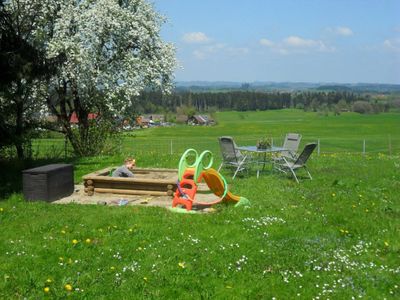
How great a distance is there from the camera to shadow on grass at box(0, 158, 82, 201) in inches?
398

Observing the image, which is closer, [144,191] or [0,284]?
[0,284]

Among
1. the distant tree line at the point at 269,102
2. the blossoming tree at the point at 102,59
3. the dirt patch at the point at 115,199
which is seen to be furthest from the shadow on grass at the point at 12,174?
the distant tree line at the point at 269,102

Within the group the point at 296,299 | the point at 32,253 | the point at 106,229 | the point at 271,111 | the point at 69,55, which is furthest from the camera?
the point at 271,111

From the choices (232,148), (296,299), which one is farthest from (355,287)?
(232,148)

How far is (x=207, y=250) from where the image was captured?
237 inches

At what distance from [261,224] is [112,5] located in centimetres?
1395

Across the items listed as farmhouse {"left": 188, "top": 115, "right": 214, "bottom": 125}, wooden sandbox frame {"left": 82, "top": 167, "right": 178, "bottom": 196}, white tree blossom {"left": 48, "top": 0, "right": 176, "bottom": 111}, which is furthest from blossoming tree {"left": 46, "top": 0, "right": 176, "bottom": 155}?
farmhouse {"left": 188, "top": 115, "right": 214, "bottom": 125}

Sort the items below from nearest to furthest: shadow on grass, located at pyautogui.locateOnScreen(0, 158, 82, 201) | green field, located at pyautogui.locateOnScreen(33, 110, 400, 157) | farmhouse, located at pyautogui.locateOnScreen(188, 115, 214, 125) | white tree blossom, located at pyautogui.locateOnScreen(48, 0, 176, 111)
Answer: shadow on grass, located at pyautogui.locateOnScreen(0, 158, 82, 201) < white tree blossom, located at pyautogui.locateOnScreen(48, 0, 176, 111) < green field, located at pyautogui.locateOnScreen(33, 110, 400, 157) < farmhouse, located at pyautogui.locateOnScreen(188, 115, 214, 125)

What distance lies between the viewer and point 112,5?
1859 cm

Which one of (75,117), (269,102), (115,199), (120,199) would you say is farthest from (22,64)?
(269,102)

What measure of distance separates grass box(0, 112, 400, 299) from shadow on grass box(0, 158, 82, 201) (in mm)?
717

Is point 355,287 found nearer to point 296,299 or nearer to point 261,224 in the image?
point 296,299

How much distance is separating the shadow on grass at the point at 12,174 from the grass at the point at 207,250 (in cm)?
72

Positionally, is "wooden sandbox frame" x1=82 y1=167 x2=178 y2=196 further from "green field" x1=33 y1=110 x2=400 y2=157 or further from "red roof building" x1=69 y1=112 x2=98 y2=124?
"green field" x1=33 y1=110 x2=400 y2=157
